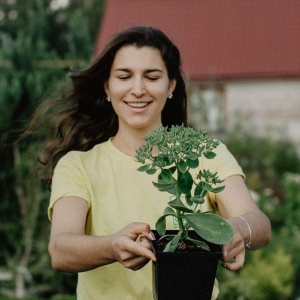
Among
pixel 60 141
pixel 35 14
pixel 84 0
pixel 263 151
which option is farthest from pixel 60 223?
pixel 84 0

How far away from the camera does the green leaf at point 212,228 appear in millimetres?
1832

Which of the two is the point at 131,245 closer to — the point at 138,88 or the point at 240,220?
the point at 240,220

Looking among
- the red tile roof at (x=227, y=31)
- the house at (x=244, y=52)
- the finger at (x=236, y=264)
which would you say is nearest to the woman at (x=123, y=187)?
the finger at (x=236, y=264)

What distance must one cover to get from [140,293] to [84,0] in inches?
1116

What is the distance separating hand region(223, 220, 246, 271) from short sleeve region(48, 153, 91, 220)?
2.16 feet

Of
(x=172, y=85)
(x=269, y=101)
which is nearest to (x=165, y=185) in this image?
(x=172, y=85)

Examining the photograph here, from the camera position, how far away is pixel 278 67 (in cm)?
1720

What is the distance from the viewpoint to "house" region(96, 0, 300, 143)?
17.3 metres

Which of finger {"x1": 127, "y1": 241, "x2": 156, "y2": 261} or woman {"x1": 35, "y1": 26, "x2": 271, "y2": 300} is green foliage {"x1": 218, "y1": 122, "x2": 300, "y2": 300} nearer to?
woman {"x1": 35, "y1": 26, "x2": 271, "y2": 300}

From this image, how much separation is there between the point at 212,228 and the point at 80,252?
1.56 ft

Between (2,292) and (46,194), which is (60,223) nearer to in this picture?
(46,194)

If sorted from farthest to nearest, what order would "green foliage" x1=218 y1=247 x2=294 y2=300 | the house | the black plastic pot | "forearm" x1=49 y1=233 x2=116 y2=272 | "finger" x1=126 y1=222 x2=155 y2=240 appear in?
the house
"green foliage" x1=218 y1=247 x2=294 y2=300
"forearm" x1=49 y1=233 x2=116 y2=272
"finger" x1=126 y1=222 x2=155 y2=240
the black plastic pot

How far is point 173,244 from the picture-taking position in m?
1.88

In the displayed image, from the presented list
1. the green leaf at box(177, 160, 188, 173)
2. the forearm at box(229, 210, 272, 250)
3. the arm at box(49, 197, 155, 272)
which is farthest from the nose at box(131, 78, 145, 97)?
the green leaf at box(177, 160, 188, 173)
